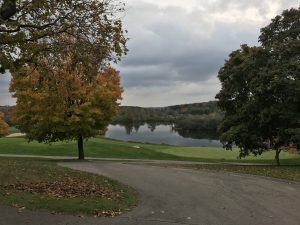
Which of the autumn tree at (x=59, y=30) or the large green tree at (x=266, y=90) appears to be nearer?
the autumn tree at (x=59, y=30)

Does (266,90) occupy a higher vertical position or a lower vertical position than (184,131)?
higher

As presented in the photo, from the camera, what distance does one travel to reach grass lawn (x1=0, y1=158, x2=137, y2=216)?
1067cm

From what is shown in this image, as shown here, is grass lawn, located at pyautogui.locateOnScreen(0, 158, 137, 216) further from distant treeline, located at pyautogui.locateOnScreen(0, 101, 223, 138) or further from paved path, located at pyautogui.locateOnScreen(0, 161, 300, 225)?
distant treeline, located at pyautogui.locateOnScreen(0, 101, 223, 138)

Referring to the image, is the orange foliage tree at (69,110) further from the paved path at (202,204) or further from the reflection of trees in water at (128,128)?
the reflection of trees in water at (128,128)

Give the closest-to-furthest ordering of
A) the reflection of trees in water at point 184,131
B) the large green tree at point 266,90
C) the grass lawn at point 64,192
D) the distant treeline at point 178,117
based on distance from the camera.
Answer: the grass lawn at point 64,192 < the large green tree at point 266,90 < the reflection of trees in water at point 184,131 < the distant treeline at point 178,117

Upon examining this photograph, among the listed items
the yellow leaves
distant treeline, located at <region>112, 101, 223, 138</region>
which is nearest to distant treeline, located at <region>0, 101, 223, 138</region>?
distant treeline, located at <region>112, 101, 223, 138</region>

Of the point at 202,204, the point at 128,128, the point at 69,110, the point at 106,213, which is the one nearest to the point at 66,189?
the point at 106,213

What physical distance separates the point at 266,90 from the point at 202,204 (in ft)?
47.0

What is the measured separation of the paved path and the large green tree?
24.8ft

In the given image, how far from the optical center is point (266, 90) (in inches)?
1001

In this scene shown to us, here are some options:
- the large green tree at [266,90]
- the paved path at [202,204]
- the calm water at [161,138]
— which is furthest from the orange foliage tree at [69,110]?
the calm water at [161,138]

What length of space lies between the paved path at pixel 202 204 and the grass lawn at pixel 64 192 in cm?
50

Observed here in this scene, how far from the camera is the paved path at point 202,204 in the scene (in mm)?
9891

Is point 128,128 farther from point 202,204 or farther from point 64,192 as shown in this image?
point 202,204
